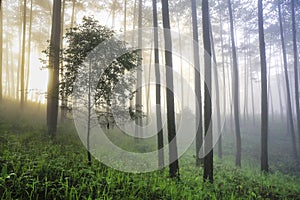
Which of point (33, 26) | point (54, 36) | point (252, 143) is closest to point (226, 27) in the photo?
point (252, 143)

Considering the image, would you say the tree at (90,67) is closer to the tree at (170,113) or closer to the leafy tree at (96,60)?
the leafy tree at (96,60)

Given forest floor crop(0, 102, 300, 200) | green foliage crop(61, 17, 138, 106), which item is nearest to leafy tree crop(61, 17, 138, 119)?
green foliage crop(61, 17, 138, 106)

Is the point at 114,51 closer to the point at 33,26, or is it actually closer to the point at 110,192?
the point at 110,192

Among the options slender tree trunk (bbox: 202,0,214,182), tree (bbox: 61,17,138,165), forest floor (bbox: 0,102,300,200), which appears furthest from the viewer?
slender tree trunk (bbox: 202,0,214,182)

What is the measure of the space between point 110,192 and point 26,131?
7.12 metres

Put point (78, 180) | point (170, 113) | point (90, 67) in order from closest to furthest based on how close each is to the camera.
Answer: point (78, 180)
point (90, 67)
point (170, 113)

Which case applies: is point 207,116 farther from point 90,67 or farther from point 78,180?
point 78,180

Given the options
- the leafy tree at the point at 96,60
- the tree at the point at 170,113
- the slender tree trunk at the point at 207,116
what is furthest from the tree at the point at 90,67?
the slender tree trunk at the point at 207,116

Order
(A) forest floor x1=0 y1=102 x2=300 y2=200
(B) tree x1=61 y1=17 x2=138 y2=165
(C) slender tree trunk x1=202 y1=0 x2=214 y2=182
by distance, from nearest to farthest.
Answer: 1. (A) forest floor x1=0 y1=102 x2=300 y2=200
2. (B) tree x1=61 y1=17 x2=138 y2=165
3. (C) slender tree trunk x1=202 y1=0 x2=214 y2=182

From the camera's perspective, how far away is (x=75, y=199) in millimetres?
4152

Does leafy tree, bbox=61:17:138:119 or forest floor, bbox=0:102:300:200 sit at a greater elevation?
leafy tree, bbox=61:17:138:119

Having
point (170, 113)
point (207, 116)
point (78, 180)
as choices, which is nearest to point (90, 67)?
point (170, 113)

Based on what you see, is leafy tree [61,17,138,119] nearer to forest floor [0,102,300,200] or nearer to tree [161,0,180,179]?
tree [161,0,180,179]

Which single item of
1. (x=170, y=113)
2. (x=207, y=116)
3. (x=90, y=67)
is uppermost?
(x=90, y=67)
